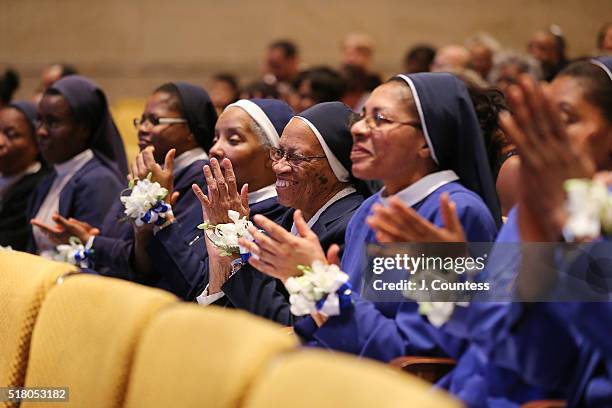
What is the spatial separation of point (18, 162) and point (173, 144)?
1.71 metres

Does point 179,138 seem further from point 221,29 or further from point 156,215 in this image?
point 221,29

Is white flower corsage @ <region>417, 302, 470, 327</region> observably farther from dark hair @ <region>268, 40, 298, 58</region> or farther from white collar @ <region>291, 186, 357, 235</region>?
dark hair @ <region>268, 40, 298, 58</region>

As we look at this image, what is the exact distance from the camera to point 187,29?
33.3 feet

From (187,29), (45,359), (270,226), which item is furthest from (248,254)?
(187,29)

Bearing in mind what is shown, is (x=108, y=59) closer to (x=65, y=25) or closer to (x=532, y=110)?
(x=65, y=25)

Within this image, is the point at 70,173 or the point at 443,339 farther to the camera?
the point at 70,173

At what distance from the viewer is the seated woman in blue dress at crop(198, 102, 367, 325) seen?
3.67 metres

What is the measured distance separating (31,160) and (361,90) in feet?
9.19

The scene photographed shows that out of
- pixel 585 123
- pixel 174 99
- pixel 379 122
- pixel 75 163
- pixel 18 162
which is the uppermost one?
pixel 585 123

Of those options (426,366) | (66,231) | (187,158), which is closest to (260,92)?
(187,158)

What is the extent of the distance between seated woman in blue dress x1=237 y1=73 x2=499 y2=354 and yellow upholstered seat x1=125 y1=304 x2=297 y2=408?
777 mm

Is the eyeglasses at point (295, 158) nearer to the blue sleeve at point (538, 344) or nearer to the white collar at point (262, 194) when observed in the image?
the white collar at point (262, 194)

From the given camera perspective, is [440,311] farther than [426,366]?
No

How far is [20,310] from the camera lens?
9.04 ft
